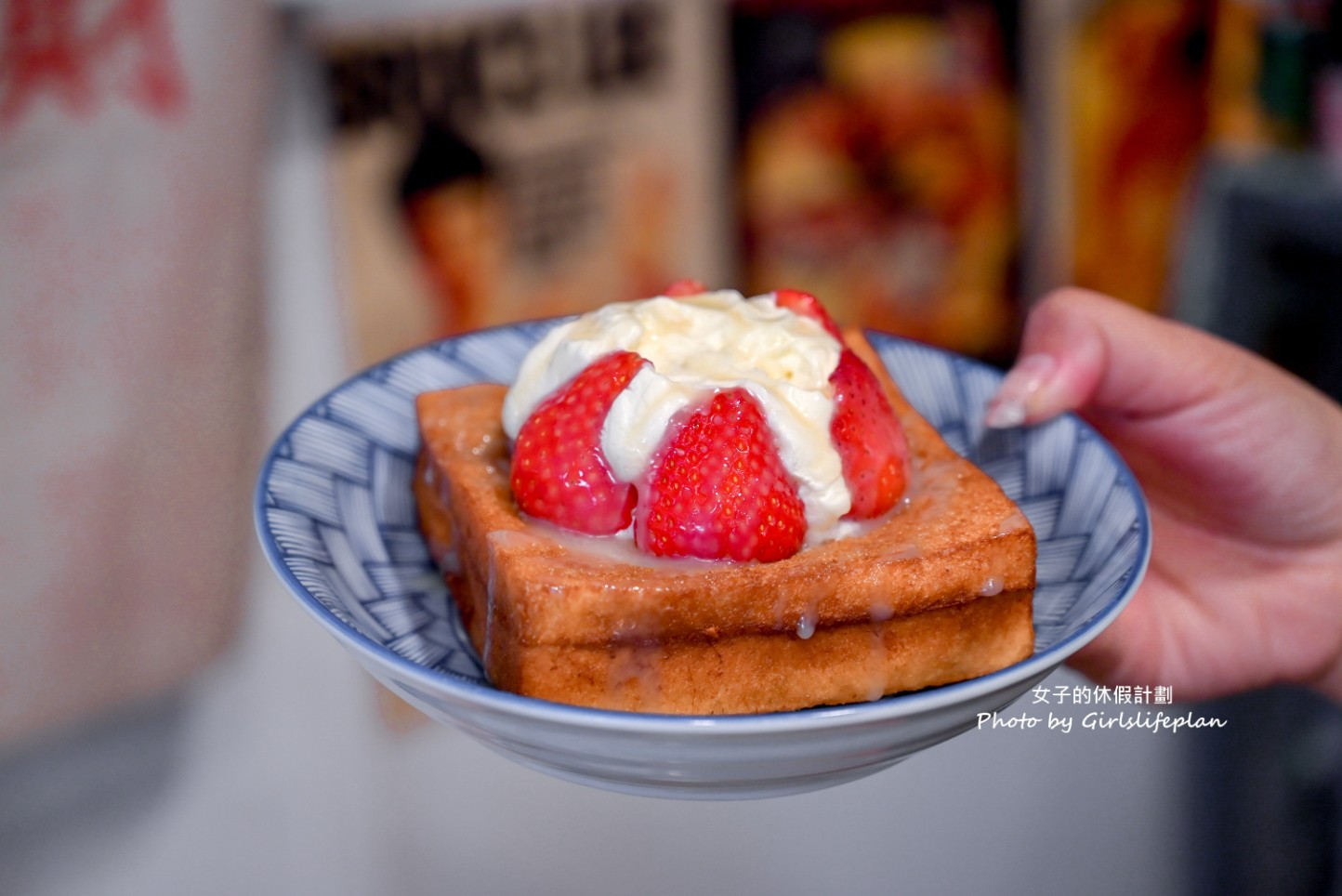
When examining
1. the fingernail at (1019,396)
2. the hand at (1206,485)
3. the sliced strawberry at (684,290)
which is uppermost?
the sliced strawberry at (684,290)

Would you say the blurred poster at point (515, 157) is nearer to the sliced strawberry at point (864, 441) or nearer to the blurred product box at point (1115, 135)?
the blurred product box at point (1115, 135)

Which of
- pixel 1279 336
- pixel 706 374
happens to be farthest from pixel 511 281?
pixel 1279 336

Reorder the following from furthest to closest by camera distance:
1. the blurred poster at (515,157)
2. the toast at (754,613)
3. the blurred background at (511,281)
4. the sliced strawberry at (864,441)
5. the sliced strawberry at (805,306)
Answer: the blurred poster at (515,157), the blurred background at (511,281), the sliced strawberry at (805,306), the sliced strawberry at (864,441), the toast at (754,613)

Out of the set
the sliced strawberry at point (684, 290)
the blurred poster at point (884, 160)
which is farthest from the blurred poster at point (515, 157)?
the sliced strawberry at point (684, 290)

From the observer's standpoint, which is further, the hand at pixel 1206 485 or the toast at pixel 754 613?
the hand at pixel 1206 485

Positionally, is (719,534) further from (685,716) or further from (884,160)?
(884,160)

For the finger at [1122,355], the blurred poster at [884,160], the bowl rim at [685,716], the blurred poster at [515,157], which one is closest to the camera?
the bowl rim at [685,716]

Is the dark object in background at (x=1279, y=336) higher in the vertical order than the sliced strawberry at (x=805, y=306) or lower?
lower

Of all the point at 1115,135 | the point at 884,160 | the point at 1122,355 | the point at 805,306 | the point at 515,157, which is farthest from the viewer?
the point at 1115,135
